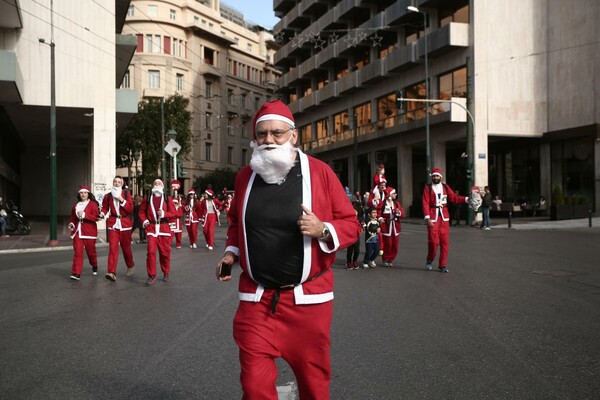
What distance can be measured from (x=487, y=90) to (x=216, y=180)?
34035 millimetres

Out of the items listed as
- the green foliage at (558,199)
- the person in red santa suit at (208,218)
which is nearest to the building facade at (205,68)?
the green foliage at (558,199)

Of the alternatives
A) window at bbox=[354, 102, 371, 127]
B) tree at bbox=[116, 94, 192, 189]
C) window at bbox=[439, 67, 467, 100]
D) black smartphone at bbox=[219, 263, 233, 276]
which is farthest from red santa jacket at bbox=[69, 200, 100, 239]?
tree at bbox=[116, 94, 192, 189]

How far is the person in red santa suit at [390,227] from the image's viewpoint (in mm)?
12453

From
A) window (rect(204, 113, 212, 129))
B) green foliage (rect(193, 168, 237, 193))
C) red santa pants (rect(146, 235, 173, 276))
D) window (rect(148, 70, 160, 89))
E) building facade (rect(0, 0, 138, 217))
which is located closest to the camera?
red santa pants (rect(146, 235, 173, 276))

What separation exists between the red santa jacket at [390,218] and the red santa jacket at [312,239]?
9.44 metres

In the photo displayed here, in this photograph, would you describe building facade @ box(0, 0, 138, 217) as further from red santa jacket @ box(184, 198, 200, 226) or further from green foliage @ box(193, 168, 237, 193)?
green foliage @ box(193, 168, 237, 193)

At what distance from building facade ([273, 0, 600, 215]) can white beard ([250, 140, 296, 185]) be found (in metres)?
24.9

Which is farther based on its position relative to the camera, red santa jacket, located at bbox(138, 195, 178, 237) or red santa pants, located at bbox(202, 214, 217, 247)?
red santa pants, located at bbox(202, 214, 217, 247)

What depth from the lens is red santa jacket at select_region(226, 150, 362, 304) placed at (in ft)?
9.70

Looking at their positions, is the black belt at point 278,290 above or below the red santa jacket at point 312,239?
below

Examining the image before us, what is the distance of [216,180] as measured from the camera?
2371 inches

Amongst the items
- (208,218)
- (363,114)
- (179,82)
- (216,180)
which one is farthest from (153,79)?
(208,218)

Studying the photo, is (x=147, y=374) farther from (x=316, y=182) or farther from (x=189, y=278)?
(x=189, y=278)

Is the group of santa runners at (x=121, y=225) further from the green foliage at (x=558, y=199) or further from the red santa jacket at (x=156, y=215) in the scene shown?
the green foliage at (x=558, y=199)
